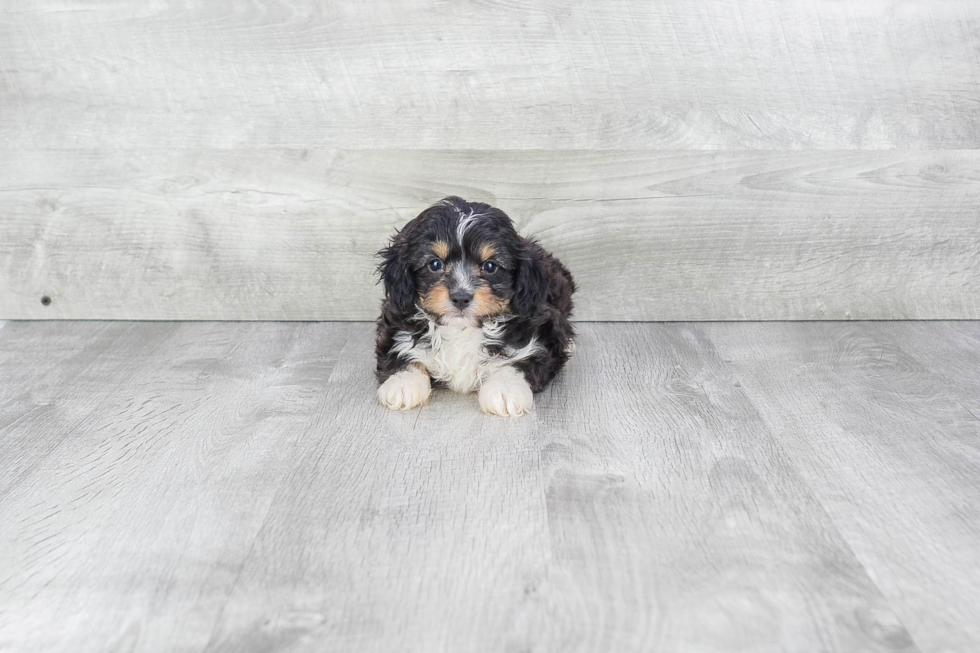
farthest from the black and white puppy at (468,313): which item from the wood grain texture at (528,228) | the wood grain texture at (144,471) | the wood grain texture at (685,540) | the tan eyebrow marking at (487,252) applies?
the wood grain texture at (528,228)

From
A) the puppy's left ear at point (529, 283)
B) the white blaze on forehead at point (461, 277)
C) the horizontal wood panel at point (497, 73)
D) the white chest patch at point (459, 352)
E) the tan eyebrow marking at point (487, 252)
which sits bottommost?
the white chest patch at point (459, 352)

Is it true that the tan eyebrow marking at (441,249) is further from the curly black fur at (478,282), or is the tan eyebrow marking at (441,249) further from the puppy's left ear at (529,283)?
the puppy's left ear at (529,283)

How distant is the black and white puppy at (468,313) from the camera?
228 centimetres

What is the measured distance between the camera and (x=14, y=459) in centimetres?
213

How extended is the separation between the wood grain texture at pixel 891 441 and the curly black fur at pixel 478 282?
25.1 inches

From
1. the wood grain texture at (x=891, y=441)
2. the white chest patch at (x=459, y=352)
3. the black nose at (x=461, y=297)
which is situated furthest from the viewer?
the white chest patch at (x=459, y=352)

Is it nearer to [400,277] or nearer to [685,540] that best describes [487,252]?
[400,277]

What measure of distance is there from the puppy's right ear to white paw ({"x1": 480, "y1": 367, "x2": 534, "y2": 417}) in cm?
33

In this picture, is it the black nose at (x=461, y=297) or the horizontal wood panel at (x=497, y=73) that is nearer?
the black nose at (x=461, y=297)

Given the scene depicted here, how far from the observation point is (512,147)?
9.99 ft

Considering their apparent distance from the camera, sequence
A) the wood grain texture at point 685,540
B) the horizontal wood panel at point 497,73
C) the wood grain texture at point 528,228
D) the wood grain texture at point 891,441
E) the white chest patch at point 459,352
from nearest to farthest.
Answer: the wood grain texture at point 685,540, the wood grain texture at point 891,441, the white chest patch at point 459,352, the horizontal wood panel at point 497,73, the wood grain texture at point 528,228

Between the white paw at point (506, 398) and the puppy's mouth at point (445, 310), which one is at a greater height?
the puppy's mouth at point (445, 310)

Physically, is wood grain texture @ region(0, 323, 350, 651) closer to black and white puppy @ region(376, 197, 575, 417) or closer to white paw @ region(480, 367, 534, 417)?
black and white puppy @ region(376, 197, 575, 417)

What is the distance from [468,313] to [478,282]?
0.29 feet
